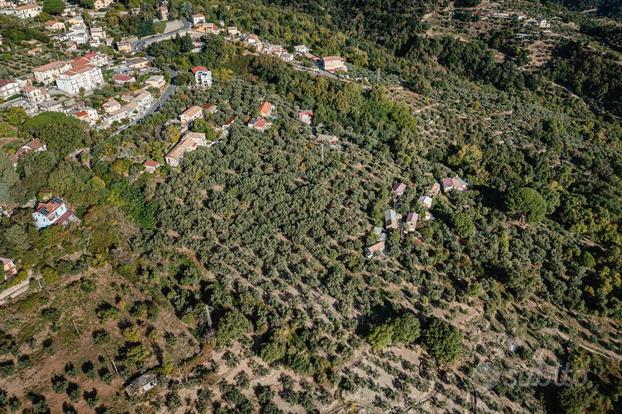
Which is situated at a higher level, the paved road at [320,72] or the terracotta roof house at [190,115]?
the paved road at [320,72]

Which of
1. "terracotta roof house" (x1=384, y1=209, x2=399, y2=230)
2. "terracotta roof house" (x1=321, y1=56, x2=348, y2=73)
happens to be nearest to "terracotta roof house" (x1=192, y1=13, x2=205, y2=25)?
"terracotta roof house" (x1=321, y1=56, x2=348, y2=73)

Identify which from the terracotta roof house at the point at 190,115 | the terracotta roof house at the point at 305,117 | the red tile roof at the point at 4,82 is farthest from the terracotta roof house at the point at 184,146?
the red tile roof at the point at 4,82

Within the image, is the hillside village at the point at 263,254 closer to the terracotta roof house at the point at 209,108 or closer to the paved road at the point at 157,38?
the terracotta roof house at the point at 209,108

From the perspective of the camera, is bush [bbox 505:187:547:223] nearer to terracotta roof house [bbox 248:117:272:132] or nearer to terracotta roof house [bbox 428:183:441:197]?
terracotta roof house [bbox 428:183:441:197]

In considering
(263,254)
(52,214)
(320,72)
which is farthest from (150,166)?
(320,72)

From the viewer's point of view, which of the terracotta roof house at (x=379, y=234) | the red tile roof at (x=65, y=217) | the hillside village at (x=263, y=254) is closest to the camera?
the hillside village at (x=263, y=254)

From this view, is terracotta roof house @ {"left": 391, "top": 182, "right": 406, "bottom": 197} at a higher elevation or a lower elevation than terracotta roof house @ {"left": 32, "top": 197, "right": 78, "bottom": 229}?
higher

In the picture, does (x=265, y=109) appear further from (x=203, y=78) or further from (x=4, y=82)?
(x=4, y=82)
